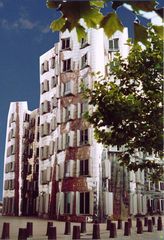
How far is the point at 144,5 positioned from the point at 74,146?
27703mm

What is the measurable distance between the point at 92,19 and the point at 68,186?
89.5ft

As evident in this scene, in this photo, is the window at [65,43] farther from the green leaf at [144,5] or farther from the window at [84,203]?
the green leaf at [144,5]

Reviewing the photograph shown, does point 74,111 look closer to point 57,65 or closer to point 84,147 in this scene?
point 84,147

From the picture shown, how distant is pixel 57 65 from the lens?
113ft

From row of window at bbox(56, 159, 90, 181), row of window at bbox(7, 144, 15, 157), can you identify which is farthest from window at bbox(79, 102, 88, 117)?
row of window at bbox(7, 144, 15, 157)

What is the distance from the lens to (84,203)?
27.9 metres

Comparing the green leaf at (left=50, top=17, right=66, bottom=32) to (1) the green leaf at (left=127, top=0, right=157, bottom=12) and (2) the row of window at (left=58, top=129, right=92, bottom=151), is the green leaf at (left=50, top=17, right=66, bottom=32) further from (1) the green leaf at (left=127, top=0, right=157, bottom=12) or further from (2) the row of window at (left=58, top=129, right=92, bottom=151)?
(2) the row of window at (left=58, top=129, right=92, bottom=151)

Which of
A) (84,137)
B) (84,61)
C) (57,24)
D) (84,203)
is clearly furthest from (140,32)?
(84,61)

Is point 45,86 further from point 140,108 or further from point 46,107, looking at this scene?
point 140,108

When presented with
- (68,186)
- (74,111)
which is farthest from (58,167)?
(74,111)

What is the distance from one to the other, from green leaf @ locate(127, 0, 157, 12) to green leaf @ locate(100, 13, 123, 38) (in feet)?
0.53

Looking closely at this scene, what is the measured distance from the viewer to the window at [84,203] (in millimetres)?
27638

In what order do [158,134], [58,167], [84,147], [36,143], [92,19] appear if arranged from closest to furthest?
[92,19]
[158,134]
[84,147]
[58,167]
[36,143]

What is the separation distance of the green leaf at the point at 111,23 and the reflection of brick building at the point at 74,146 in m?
Answer: 23.7
